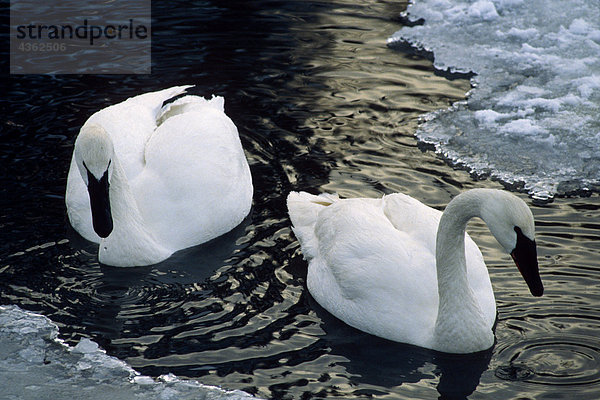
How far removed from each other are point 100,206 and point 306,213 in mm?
1546

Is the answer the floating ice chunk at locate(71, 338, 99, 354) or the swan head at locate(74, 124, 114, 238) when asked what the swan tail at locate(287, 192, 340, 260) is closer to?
the swan head at locate(74, 124, 114, 238)

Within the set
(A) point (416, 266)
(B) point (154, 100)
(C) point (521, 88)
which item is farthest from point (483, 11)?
(A) point (416, 266)

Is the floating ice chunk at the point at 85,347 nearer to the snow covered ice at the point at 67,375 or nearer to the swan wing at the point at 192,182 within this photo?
the snow covered ice at the point at 67,375

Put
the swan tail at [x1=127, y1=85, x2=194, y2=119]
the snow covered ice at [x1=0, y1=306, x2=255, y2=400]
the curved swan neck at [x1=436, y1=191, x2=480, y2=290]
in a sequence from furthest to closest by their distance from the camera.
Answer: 1. the swan tail at [x1=127, y1=85, x2=194, y2=119]
2. the curved swan neck at [x1=436, y1=191, x2=480, y2=290]
3. the snow covered ice at [x1=0, y1=306, x2=255, y2=400]

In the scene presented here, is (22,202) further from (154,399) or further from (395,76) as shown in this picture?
(395,76)

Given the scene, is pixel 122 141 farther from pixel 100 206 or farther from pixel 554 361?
pixel 554 361

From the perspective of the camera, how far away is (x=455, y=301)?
215 inches

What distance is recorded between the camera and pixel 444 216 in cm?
543

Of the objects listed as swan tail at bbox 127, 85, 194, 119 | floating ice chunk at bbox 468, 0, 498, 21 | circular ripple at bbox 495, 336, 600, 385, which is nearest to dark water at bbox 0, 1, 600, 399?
circular ripple at bbox 495, 336, 600, 385

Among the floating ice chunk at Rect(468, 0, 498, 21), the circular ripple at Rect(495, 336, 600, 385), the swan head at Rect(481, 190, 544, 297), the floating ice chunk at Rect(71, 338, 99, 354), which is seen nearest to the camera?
the swan head at Rect(481, 190, 544, 297)

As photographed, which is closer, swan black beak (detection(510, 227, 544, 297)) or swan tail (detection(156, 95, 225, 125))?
swan black beak (detection(510, 227, 544, 297))

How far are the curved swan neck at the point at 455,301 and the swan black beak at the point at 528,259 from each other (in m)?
0.40

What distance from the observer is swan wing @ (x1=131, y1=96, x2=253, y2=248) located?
675 centimetres

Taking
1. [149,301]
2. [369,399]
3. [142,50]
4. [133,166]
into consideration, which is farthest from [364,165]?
[142,50]
